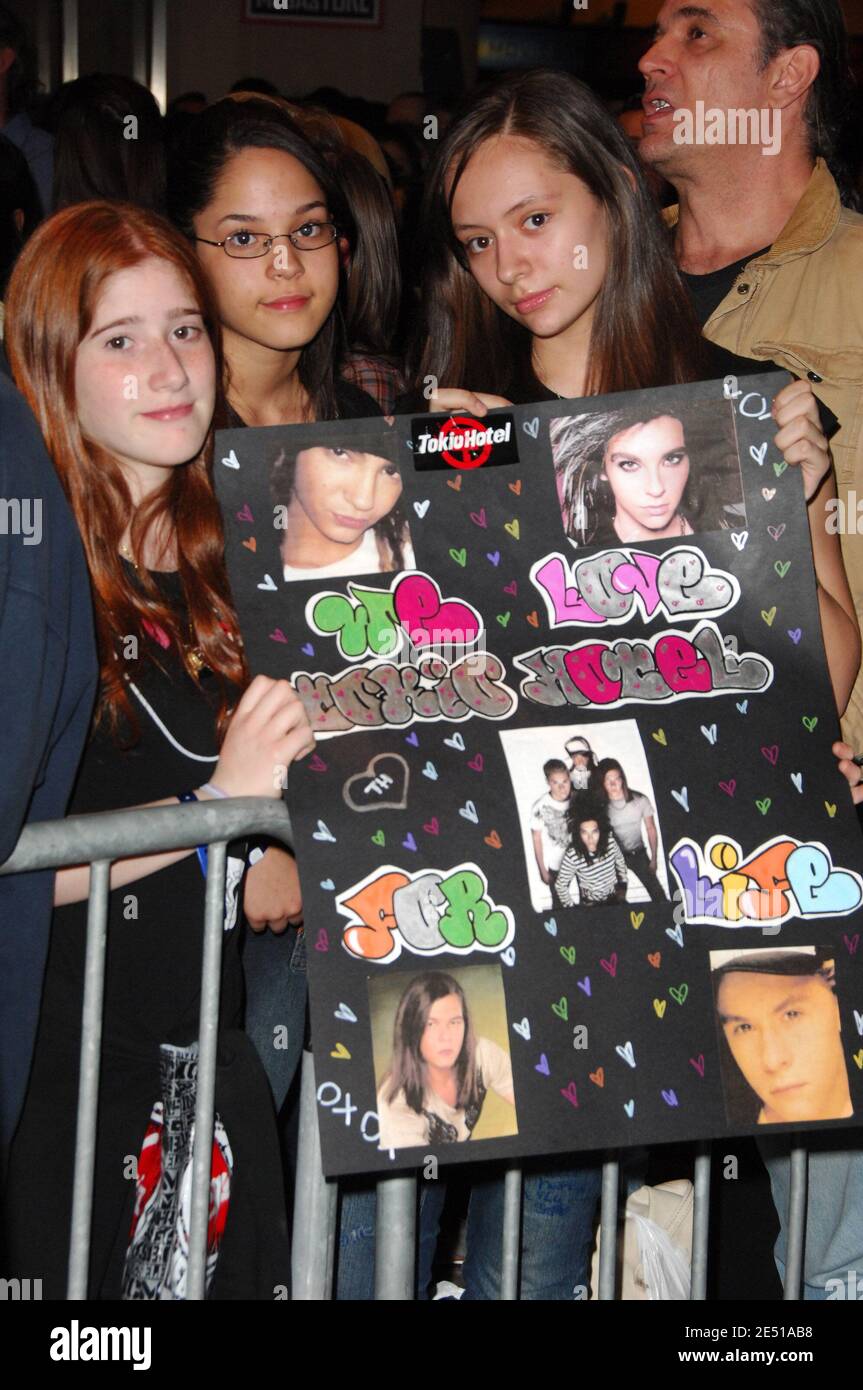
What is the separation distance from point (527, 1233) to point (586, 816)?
895 mm

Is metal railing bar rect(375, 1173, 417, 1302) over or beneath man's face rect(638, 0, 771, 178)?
beneath

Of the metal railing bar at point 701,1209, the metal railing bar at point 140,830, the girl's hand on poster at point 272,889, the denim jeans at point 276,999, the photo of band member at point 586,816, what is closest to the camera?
the metal railing bar at point 140,830

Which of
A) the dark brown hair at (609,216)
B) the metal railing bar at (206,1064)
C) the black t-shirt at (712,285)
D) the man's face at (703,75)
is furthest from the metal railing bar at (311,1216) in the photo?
the man's face at (703,75)

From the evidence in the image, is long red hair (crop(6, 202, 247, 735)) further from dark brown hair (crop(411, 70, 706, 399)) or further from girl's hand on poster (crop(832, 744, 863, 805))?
girl's hand on poster (crop(832, 744, 863, 805))

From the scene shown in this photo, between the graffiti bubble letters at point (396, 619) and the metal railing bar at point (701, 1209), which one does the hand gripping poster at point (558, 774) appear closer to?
the graffiti bubble letters at point (396, 619)

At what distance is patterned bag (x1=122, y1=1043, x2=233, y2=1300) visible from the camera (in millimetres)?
1738

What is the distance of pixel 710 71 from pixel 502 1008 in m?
1.78

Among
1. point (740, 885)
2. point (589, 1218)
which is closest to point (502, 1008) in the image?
point (740, 885)

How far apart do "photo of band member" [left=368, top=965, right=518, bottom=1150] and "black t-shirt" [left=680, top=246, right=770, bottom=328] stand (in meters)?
1.37

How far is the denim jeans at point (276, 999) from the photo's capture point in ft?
7.91

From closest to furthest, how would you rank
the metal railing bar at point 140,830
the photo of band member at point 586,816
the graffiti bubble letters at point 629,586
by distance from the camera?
the metal railing bar at point 140,830, the photo of band member at point 586,816, the graffiti bubble letters at point 629,586

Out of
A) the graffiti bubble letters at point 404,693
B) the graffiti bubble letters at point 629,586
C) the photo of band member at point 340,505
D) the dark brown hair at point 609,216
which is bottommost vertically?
the graffiti bubble letters at point 404,693

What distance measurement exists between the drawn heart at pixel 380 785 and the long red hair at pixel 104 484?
Answer: 1.00ft

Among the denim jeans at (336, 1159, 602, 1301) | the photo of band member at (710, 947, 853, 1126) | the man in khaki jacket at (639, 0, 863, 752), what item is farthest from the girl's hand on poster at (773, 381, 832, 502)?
the denim jeans at (336, 1159, 602, 1301)
